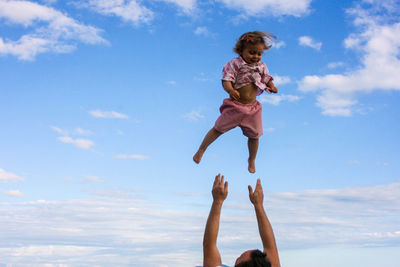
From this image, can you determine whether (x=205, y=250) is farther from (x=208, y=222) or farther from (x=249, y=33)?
(x=249, y=33)

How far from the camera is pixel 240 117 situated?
686cm

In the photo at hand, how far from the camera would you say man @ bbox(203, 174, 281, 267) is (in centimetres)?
420

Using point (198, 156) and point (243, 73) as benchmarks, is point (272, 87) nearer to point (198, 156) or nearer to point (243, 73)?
point (243, 73)

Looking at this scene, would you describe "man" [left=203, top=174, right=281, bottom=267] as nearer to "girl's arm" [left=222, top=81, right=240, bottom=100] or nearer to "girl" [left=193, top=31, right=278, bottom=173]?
"girl's arm" [left=222, top=81, right=240, bottom=100]

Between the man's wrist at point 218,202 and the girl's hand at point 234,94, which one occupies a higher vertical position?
the girl's hand at point 234,94

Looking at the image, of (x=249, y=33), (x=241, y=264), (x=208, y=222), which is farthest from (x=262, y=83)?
(x=241, y=264)

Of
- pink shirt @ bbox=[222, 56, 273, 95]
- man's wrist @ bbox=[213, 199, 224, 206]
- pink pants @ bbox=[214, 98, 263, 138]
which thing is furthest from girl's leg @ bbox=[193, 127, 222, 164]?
man's wrist @ bbox=[213, 199, 224, 206]

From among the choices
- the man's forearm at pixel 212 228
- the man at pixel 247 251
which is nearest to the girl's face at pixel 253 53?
the man at pixel 247 251

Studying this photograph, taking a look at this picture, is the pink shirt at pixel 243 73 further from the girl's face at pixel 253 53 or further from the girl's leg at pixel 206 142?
the girl's leg at pixel 206 142

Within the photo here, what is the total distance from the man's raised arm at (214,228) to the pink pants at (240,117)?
2.18 meters

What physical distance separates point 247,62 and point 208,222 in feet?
9.55

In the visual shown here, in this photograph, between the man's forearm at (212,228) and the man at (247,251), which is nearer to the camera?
the man at (247,251)

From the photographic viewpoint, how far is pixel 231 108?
686 cm

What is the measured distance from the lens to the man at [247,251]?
420cm
